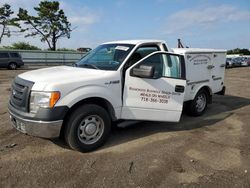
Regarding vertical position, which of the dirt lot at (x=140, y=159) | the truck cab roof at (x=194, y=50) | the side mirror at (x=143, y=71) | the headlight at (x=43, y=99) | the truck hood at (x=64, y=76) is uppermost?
the truck cab roof at (x=194, y=50)

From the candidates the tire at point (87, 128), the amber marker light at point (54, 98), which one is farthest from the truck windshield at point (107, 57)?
the amber marker light at point (54, 98)

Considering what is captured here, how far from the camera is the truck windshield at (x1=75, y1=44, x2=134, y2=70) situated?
5.06 m

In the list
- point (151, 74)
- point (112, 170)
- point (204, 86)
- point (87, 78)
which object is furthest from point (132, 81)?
point (204, 86)

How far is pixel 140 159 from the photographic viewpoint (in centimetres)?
439

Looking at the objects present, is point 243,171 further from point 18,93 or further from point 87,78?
point 18,93

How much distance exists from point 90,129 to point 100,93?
0.64 metres

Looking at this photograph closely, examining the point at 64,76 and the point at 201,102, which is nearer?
the point at 64,76

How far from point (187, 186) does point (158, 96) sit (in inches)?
83.1

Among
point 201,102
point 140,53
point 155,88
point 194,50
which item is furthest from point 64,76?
point 201,102

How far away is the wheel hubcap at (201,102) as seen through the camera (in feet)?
23.5

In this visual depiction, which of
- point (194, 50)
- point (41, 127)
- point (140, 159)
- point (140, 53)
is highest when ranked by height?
point (194, 50)

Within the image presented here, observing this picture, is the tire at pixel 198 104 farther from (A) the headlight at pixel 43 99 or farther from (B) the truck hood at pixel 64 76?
(A) the headlight at pixel 43 99

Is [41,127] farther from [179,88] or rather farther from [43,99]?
[179,88]

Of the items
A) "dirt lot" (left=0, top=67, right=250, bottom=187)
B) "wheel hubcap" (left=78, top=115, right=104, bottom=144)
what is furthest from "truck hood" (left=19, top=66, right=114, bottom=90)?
"dirt lot" (left=0, top=67, right=250, bottom=187)
